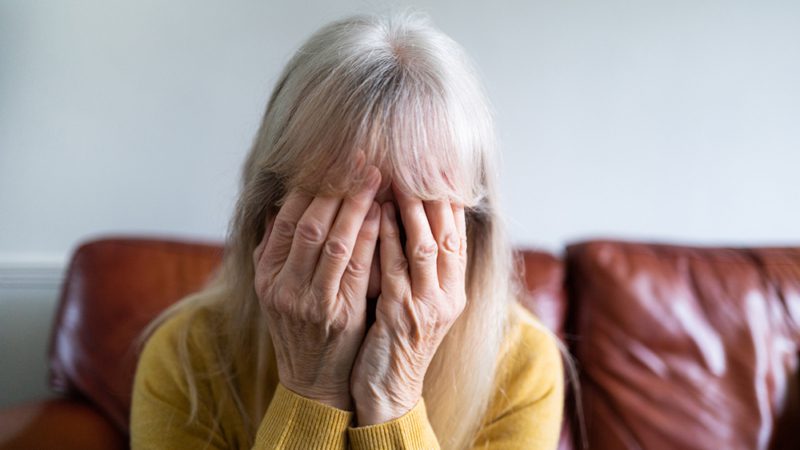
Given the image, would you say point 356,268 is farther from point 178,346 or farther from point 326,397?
point 178,346

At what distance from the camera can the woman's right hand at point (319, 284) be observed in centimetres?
62

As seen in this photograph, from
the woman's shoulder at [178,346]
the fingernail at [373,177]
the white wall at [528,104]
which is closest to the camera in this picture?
the fingernail at [373,177]

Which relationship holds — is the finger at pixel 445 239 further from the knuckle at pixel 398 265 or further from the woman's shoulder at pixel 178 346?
the woman's shoulder at pixel 178 346

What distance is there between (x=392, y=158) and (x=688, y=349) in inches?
29.8

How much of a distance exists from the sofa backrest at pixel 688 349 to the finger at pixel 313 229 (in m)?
0.66

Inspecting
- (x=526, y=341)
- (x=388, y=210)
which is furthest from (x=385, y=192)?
(x=526, y=341)

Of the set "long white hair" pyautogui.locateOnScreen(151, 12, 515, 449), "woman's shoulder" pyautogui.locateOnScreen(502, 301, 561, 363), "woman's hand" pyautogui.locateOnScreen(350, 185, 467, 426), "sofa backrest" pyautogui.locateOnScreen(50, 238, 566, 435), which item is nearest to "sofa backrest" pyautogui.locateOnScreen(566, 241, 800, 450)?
"sofa backrest" pyautogui.locateOnScreen(50, 238, 566, 435)

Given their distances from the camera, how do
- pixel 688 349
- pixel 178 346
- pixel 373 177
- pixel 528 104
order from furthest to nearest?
pixel 528 104
pixel 688 349
pixel 178 346
pixel 373 177

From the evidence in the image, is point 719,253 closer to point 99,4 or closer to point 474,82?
point 474,82

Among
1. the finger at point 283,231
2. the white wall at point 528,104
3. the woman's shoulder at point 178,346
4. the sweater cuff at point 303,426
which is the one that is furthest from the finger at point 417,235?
the white wall at point 528,104

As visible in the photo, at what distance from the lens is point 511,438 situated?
2.48ft

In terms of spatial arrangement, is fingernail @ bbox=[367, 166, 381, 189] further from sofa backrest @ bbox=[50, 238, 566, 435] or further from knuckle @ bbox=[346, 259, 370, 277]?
sofa backrest @ bbox=[50, 238, 566, 435]

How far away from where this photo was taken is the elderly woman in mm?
621

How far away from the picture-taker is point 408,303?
0.66 meters
